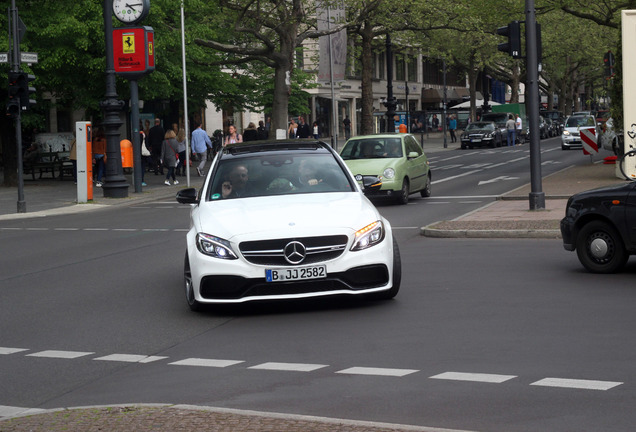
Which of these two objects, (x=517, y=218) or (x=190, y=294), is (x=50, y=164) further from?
(x=190, y=294)

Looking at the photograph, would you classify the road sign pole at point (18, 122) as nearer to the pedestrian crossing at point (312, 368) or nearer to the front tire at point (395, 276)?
the front tire at point (395, 276)

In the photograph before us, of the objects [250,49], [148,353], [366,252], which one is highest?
[250,49]

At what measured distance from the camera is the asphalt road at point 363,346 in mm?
6414

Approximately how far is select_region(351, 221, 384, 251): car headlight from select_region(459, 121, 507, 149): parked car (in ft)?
172

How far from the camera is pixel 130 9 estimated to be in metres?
29.8

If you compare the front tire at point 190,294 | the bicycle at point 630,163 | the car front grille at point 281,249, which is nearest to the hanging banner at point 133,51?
the bicycle at point 630,163

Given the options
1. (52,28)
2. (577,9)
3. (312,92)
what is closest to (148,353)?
(52,28)

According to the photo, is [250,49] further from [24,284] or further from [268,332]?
[268,332]

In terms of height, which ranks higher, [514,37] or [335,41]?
[335,41]

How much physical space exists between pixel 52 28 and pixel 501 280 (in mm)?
22397

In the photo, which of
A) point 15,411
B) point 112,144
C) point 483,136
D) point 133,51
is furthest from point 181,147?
point 483,136

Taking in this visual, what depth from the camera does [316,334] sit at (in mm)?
8938

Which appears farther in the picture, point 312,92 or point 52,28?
point 312,92

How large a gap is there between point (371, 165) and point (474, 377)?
1705cm
